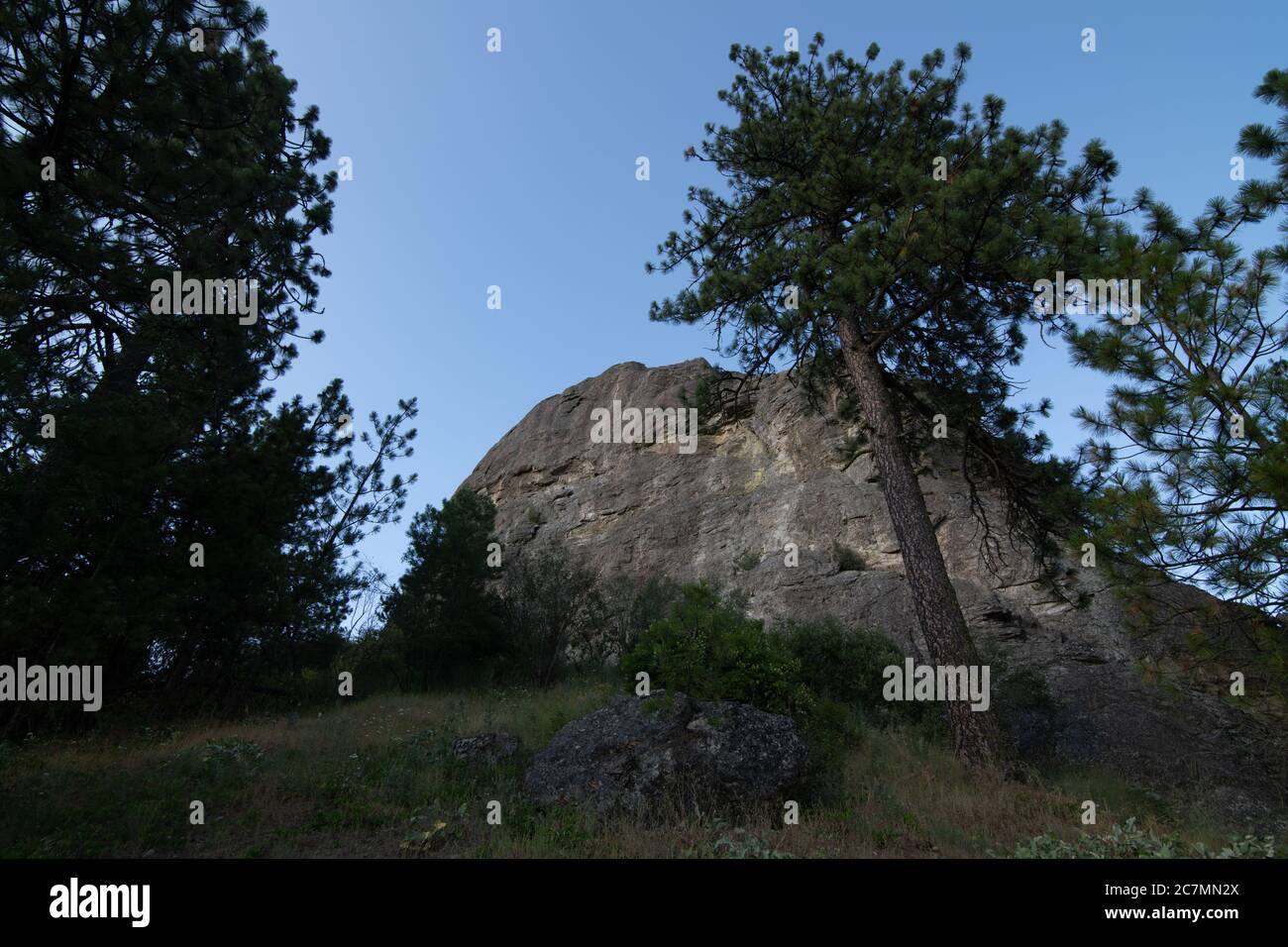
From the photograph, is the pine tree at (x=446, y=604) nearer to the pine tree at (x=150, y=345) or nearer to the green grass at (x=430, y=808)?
the pine tree at (x=150, y=345)

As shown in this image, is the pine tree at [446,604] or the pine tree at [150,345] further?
the pine tree at [446,604]

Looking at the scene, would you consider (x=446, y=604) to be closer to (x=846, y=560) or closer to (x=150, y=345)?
(x=150, y=345)

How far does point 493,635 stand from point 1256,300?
16628 millimetres

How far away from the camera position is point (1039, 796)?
298 inches

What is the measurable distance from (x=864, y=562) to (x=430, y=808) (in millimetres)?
18401

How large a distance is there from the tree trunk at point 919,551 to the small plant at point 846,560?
1100cm

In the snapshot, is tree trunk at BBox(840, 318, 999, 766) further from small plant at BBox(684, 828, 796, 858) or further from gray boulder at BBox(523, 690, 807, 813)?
small plant at BBox(684, 828, 796, 858)

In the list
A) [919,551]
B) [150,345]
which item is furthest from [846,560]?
[150,345]

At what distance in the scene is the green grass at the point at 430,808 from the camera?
5883 millimetres

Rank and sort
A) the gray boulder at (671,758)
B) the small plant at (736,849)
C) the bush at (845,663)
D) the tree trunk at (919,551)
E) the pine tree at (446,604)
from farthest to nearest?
the pine tree at (446,604)
the bush at (845,663)
the tree trunk at (919,551)
the gray boulder at (671,758)
the small plant at (736,849)

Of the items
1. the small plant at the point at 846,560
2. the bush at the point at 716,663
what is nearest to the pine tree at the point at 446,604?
the bush at the point at 716,663

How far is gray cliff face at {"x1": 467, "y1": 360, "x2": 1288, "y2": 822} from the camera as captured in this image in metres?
9.99

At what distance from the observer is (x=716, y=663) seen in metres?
9.24

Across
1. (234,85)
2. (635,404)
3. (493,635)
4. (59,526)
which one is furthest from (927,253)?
(635,404)
